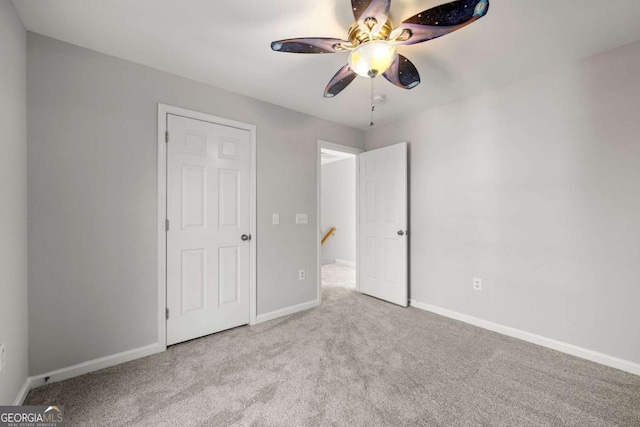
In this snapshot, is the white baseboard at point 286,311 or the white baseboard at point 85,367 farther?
the white baseboard at point 286,311

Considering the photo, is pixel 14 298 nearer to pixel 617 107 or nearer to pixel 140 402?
pixel 140 402

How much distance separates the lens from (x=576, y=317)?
2203 millimetres

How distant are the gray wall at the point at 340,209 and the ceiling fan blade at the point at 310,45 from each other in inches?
165

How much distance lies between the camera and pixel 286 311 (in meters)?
3.07

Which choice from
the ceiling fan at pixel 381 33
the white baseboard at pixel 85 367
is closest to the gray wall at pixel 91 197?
the white baseboard at pixel 85 367

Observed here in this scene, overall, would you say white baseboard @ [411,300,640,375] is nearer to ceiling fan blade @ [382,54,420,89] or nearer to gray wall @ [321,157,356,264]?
ceiling fan blade @ [382,54,420,89]

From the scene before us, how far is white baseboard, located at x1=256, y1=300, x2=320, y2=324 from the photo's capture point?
9.43ft

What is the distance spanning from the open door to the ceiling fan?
1724mm

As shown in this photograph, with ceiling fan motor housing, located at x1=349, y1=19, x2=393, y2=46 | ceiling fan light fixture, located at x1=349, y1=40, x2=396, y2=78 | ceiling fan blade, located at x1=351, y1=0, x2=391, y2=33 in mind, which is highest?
ceiling fan motor housing, located at x1=349, y1=19, x2=393, y2=46

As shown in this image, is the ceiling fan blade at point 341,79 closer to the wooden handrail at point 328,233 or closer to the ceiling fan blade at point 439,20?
the ceiling fan blade at point 439,20

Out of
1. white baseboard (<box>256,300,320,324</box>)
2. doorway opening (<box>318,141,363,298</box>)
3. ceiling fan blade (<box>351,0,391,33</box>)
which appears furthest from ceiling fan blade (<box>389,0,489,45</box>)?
doorway opening (<box>318,141,363,298</box>)

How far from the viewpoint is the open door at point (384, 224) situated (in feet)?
11.0

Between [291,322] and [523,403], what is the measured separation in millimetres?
1968

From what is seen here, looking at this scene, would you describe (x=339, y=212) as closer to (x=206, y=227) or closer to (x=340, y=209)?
(x=340, y=209)
